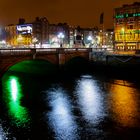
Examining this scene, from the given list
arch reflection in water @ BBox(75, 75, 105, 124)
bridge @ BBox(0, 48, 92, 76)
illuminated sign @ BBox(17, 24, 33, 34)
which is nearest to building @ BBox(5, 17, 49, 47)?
illuminated sign @ BBox(17, 24, 33, 34)

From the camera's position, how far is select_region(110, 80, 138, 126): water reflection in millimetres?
35312

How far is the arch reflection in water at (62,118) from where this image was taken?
3095 centimetres

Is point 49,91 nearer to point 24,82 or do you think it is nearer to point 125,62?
point 24,82

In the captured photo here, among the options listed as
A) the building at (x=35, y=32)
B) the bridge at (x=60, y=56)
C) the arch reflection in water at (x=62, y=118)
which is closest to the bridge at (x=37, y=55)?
the bridge at (x=60, y=56)

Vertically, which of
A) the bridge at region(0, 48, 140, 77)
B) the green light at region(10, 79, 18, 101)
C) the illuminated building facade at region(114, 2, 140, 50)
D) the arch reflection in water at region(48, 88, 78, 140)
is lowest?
the arch reflection in water at region(48, 88, 78, 140)

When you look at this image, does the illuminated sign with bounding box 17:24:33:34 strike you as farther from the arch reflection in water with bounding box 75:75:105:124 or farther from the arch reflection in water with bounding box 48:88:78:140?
the arch reflection in water with bounding box 48:88:78:140

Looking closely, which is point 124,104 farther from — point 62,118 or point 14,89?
point 14,89

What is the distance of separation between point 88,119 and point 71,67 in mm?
53933

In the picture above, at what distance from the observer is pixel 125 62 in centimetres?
8000

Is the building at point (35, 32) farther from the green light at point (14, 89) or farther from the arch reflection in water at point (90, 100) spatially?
the arch reflection in water at point (90, 100)

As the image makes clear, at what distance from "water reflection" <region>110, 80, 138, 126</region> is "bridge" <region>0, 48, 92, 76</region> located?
19988 mm

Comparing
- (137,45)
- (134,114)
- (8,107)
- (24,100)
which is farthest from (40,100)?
(137,45)

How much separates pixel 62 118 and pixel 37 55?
33.1 meters

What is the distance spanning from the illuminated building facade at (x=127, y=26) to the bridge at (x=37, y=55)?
136ft
